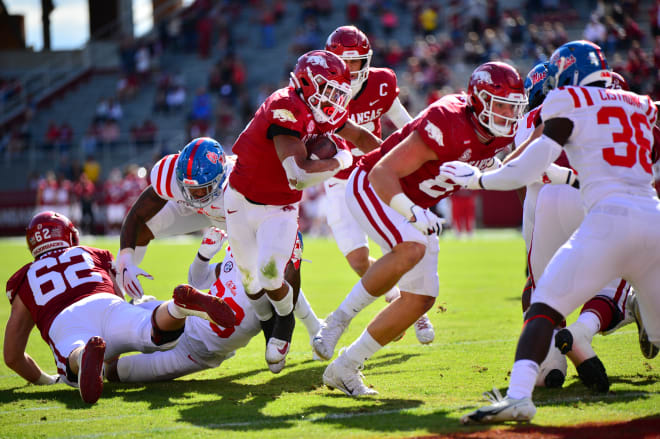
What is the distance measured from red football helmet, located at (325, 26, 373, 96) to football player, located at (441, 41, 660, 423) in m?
2.53

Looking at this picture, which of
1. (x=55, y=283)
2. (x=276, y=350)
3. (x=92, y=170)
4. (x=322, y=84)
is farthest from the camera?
(x=92, y=170)

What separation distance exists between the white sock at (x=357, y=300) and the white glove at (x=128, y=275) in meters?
1.63

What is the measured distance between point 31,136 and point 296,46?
32.7ft

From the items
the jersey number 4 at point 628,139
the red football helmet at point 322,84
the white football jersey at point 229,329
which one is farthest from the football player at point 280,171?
the jersey number 4 at point 628,139

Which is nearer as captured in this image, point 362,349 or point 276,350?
point 362,349

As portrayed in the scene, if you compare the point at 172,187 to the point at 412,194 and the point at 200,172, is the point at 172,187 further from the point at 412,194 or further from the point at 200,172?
the point at 412,194

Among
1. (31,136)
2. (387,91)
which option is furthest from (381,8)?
(387,91)

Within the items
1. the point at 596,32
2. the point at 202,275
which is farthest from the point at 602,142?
the point at 596,32

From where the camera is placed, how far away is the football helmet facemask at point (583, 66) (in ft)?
14.2

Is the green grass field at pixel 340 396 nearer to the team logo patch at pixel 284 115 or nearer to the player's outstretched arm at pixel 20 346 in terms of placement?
the player's outstretched arm at pixel 20 346

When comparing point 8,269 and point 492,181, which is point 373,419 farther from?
point 8,269

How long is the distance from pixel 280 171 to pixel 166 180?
3.38 ft

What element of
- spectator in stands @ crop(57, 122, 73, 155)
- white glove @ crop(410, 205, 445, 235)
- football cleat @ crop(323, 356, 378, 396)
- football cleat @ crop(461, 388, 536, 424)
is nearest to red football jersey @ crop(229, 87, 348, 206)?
white glove @ crop(410, 205, 445, 235)

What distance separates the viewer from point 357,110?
6.82m
